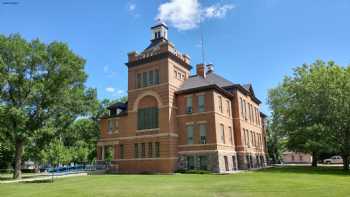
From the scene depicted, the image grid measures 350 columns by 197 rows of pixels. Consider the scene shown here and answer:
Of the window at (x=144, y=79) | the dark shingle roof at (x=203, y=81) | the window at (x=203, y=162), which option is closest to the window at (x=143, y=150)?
the window at (x=203, y=162)

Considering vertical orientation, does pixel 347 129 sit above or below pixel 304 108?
below

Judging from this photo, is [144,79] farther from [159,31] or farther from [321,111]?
[321,111]

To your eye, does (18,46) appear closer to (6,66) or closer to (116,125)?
(6,66)

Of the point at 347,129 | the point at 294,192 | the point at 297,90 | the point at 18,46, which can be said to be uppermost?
the point at 18,46

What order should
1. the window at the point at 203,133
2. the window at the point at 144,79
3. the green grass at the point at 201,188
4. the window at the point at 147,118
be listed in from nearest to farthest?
the green grass at the point at 201,188
the window at the point at 203,133
the window at the point at 147,118
the window at the point at 144,79

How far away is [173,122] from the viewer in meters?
36.3

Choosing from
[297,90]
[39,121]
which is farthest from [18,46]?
[297,90]

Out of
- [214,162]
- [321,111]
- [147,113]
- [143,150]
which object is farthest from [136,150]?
[321,111]

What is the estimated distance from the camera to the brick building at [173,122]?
34719 mm

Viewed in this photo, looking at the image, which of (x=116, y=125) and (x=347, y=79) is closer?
(x=347, y=79)

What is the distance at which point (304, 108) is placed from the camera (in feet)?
121

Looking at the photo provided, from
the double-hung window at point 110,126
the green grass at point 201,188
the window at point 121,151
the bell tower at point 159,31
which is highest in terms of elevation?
the bell tower at point 159,31

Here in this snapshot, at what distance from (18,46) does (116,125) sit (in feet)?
50.1

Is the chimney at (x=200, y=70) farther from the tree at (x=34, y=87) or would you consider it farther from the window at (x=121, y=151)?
the tree at (x=34, y=87)
